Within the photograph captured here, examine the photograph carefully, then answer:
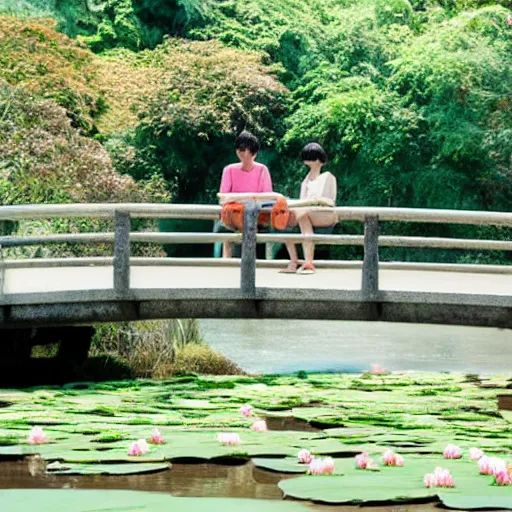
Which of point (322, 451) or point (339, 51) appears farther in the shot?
point (339, 51)

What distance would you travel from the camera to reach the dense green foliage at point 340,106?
26.5 meters

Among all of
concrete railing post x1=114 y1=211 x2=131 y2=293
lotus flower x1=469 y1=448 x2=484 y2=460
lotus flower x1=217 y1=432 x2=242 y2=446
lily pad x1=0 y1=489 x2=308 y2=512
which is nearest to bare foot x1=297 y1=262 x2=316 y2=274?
concrete railing post x1=114 y1=211 x2=131 y2=293

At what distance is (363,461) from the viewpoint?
9133 millimetres

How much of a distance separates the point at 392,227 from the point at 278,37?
4071 mm

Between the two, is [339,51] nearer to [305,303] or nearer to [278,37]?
[278,37]

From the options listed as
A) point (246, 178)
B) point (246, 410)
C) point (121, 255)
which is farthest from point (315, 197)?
point (246, 410)

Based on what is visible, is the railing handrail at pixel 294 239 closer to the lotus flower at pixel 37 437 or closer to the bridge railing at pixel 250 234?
the bridge railing at pixel 250 234

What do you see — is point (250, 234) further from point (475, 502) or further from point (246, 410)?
point (475, 502)

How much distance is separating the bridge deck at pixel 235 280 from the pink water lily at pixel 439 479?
3.60 metres

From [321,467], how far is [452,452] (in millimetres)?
900

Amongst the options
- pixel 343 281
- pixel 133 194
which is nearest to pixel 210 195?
pixel 133 194

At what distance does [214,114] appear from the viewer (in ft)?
86.7

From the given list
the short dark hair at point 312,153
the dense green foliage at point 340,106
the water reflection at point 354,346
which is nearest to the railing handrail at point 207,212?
the short dark hair at point 312,153

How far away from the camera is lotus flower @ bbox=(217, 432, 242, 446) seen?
9.96m
